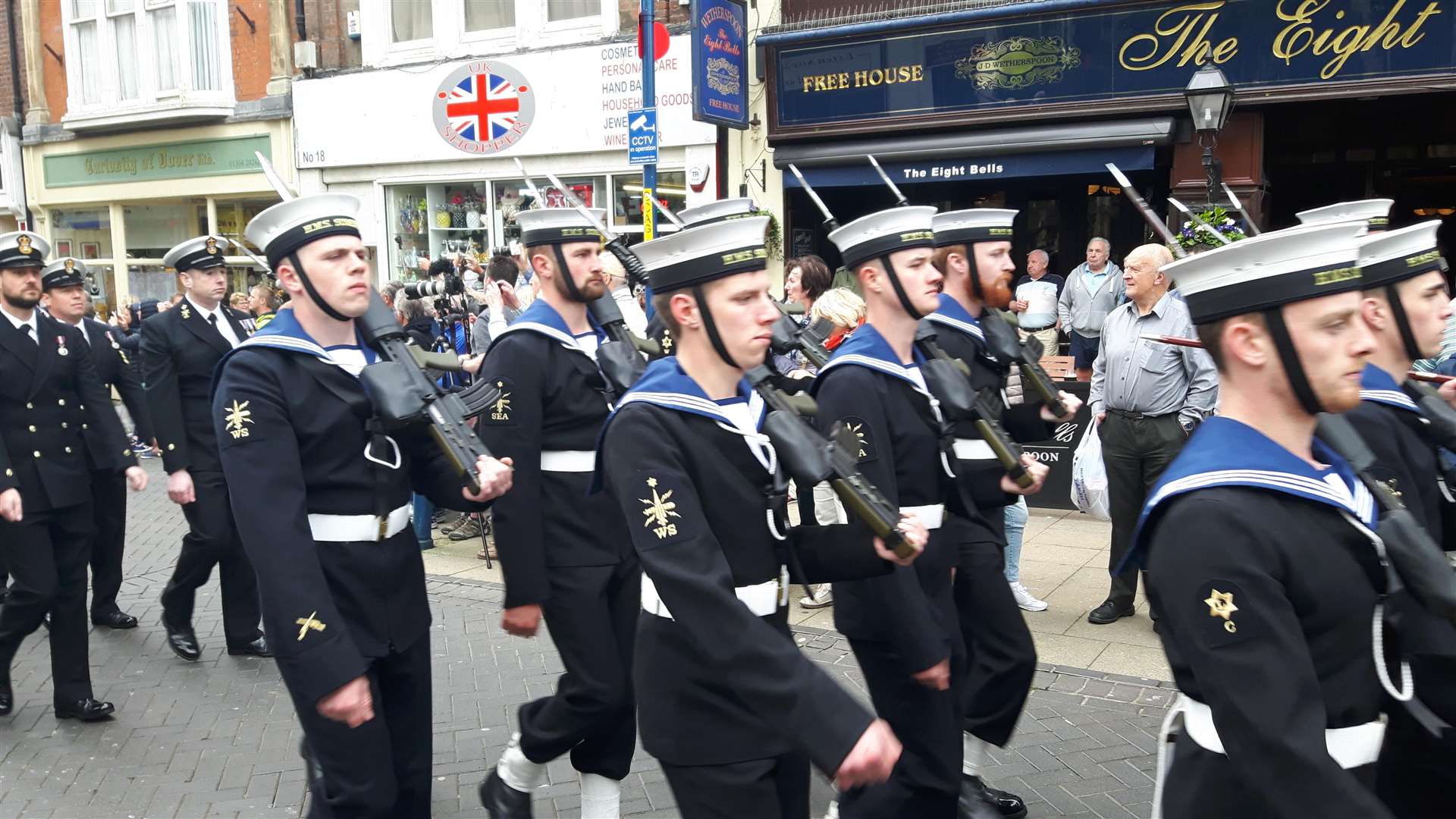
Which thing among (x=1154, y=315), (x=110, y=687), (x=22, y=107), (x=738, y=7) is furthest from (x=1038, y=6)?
(x=22, y=107)

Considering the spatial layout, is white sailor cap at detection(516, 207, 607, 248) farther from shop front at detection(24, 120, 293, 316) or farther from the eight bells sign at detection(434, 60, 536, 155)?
shop front at detection(24, 120, 293, 316)

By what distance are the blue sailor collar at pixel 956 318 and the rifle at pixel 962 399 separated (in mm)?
119

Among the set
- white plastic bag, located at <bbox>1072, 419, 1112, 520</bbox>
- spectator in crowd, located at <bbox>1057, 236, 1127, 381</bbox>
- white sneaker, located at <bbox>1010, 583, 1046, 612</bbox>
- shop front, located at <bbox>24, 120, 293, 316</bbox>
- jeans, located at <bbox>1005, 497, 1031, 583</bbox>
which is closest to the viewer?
white plastic bag, located at <bbox>1072, 419, 1112, 520</bbox>

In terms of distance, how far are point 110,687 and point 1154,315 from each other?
5833 mm

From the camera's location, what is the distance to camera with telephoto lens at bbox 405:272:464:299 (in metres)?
9.87

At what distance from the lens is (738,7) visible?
1315 centimetres

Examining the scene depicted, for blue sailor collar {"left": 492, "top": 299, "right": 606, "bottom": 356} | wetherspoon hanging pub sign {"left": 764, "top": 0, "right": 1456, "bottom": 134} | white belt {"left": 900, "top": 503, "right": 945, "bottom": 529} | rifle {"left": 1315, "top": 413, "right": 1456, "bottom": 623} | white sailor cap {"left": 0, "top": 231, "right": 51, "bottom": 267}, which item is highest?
wetherspoon hanging pub sign {"left": 764, "top": 0, "right": 1456, "bottom": 134}

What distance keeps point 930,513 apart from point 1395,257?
5.07ft

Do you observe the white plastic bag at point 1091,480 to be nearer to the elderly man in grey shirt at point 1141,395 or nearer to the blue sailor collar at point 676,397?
the elderly man in grey shirt at point 1141,395

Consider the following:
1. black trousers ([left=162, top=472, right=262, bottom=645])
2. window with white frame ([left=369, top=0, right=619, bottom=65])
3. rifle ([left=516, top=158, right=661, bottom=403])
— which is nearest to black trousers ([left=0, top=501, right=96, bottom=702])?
black trousers ([left=162, top=472, right=262, bottom=645])

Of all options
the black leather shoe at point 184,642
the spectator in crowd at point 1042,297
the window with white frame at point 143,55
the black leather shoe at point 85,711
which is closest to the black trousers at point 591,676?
the black leather shoe at point 85,711

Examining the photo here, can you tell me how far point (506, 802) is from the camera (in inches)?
171

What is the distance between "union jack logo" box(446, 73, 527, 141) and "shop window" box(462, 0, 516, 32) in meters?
0.70

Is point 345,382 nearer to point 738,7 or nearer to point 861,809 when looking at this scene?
point 861,809
